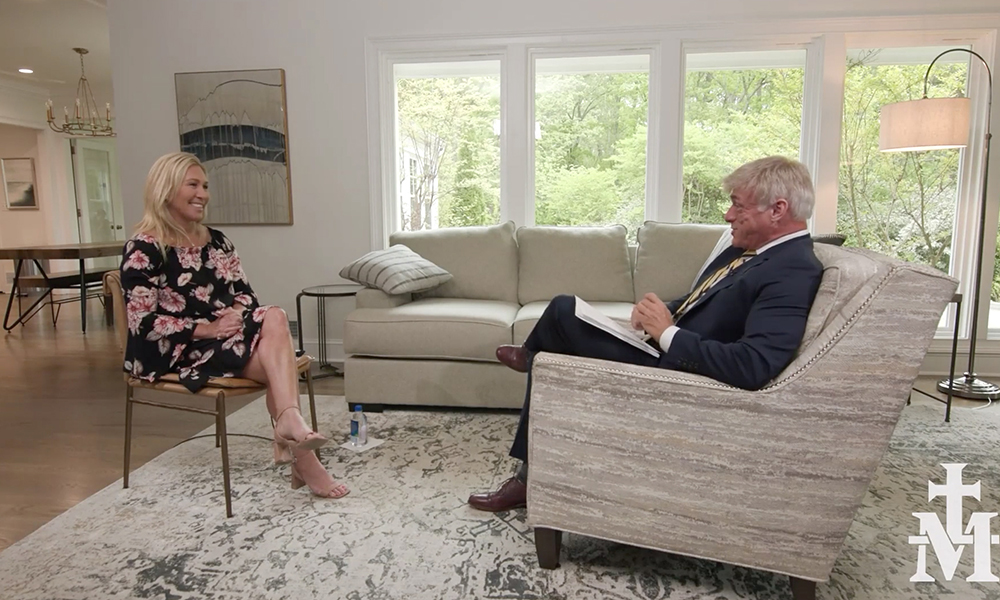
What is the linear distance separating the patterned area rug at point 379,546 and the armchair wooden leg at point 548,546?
0.09 ft

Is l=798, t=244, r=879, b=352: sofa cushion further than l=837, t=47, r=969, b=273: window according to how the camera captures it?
No

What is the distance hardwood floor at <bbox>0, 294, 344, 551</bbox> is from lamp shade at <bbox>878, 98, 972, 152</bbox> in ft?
10.8

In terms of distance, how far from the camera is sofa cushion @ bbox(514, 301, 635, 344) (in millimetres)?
2836

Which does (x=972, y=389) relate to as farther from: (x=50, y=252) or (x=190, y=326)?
(x=50, y=252)

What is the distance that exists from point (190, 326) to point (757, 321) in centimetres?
175

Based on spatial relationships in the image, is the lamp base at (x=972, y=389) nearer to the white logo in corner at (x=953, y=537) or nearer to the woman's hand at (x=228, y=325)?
the white logo in corner at (x=953, y=537)

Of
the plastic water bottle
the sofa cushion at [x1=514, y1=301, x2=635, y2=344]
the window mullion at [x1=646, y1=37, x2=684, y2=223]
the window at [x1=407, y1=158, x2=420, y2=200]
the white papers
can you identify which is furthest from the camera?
the window at [x1=407, y1=158, x2=420, y2=200]

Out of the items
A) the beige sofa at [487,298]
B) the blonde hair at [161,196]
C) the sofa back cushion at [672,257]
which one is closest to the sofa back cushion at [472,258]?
the beige sofa at [487,298]

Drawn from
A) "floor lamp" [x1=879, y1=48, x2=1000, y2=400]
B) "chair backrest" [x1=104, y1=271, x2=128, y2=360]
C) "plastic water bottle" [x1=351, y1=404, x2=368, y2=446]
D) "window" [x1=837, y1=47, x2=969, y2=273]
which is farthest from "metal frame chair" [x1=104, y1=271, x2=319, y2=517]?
"window" [x1=837, y1=47, x2=969, y2=273]

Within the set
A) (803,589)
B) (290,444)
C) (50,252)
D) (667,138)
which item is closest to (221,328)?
(290,444)

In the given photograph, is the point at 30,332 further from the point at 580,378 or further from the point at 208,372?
the point at 580,378

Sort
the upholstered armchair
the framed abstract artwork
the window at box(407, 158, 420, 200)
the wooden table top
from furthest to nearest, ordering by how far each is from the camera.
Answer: the wooden table top < the window at box(407, 158, 420, 200) < the framed abstract artwork < the upholstered armchair

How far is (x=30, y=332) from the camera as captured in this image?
5.06 meters

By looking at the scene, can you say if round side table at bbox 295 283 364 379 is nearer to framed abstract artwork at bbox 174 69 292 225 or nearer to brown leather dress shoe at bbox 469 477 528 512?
framed abstract artwork at bbox 174 69 292 225
